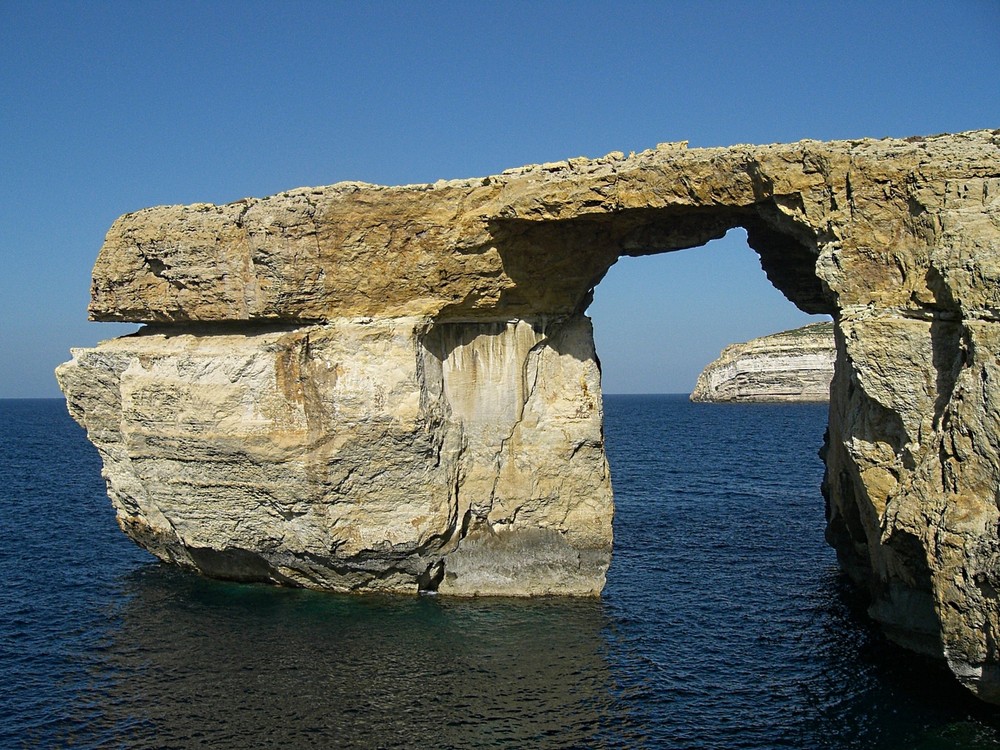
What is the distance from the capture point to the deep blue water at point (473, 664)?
12.8 m

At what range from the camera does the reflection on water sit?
42.1 feet

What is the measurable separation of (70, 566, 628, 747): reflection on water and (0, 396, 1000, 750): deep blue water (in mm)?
44

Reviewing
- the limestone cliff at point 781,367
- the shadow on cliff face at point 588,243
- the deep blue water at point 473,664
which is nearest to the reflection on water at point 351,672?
the deep blue water at point 473,664

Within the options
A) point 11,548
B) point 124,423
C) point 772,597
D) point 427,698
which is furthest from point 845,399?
point 11,548

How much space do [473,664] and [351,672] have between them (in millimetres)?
2104

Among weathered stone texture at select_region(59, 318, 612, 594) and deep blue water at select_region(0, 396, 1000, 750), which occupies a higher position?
weathered stone texture at select_region(59, 318, 612, 594)

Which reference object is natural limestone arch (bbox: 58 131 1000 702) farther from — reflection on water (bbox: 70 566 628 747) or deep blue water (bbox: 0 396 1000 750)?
reflection on water (bbox: 70 566 628 747)

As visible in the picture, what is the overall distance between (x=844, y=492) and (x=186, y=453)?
1427cm

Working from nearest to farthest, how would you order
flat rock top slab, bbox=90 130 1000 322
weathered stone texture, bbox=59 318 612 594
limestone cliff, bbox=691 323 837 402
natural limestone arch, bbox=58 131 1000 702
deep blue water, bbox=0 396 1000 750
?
deep blue water, bbox=0 396 1000 750 → natural limestone arch, bbox=58 131 1000 702 → flat rock top slab, bbox=90 130 1000 322 → weathered stone texture, bbox=59 318 612 594 → limestone cliff, bbox=691 323 837 402

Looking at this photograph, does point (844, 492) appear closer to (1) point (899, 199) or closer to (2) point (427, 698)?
(1) point (899, 199)

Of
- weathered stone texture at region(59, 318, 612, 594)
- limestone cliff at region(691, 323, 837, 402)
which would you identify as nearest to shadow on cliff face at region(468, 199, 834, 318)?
weathered stone texture at region(59, 318, 612, 594)

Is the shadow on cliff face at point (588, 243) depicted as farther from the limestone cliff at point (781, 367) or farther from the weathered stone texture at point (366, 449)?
the limestone cliff at point (781, 367)

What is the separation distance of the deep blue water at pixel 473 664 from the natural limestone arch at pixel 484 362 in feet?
3.38

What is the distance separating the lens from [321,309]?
1741cm
